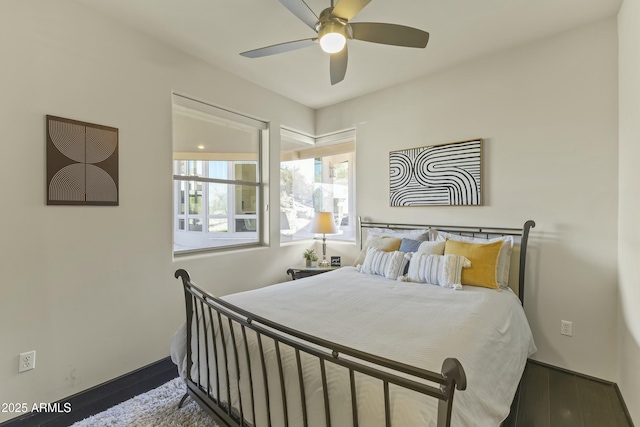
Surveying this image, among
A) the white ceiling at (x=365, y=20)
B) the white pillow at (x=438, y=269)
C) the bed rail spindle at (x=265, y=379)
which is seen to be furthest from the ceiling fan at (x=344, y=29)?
the bed rail spindle at (x=265, y=379)

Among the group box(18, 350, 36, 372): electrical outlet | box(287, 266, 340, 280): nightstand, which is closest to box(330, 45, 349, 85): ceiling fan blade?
box(287, 266, 340, 280): nightstand

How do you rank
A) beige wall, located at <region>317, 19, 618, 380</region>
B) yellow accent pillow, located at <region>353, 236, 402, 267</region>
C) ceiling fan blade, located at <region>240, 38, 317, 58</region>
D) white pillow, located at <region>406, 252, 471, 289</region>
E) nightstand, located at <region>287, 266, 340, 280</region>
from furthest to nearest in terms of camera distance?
nightstand, located at <region>287, 266, 340, 280</region> < yellow accent pillow, located at <region>353, 236, 402, 267</region> < white pillow, located at <region>406, 252, 471, 289</region> < beige wall, located at <region>317, 19, 618, 380</region> < ceiling fan blade, located at <region>240, 38, 317, 58</region>

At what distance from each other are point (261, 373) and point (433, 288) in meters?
1.48

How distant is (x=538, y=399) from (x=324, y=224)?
2508 mm

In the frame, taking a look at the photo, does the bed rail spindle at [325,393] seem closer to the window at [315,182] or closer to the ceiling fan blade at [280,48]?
the ceiling fan blade at [280,48]

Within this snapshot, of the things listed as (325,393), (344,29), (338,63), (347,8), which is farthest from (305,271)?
(347,8)

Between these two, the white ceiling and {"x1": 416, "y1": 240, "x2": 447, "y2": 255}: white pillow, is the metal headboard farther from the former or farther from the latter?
the white ceiling

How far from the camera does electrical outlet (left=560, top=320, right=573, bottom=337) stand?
2365 millimetres

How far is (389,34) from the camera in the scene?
184cm

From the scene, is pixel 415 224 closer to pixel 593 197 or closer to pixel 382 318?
pixel 593 197

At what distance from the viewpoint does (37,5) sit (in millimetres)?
1942

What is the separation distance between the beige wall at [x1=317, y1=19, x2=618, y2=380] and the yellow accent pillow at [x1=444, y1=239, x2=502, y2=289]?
0.46 metres

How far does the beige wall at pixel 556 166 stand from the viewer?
88.0 inches

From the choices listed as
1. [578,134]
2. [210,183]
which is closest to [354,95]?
[210,183]
